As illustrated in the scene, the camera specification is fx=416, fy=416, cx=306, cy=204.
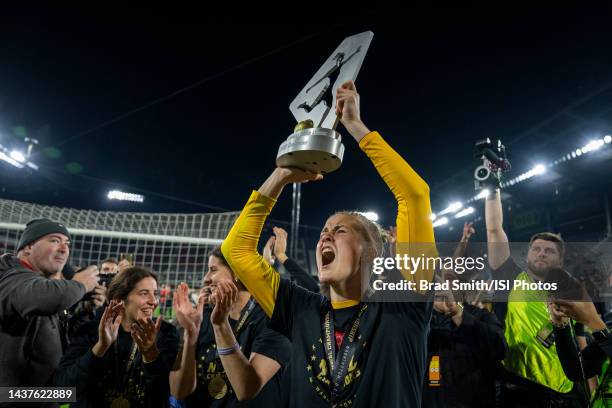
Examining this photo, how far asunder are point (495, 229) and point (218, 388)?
2663 mm

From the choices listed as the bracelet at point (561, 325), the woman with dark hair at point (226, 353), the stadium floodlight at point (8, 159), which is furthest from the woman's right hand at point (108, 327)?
the stadium floodlight at point (8, 159)

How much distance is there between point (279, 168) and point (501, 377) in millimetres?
3280

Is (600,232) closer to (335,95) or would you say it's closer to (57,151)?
(335,95)

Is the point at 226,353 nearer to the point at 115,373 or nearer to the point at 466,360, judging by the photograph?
the point at 115,373

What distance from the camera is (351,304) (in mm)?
1853

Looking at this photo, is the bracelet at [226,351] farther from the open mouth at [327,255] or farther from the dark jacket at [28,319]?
the dark jacket at [28,319]

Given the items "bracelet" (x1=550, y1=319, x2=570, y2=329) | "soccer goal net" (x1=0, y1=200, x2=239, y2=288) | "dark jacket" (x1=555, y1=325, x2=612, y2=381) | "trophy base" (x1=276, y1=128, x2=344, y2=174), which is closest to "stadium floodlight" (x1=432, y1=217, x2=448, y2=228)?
"soccer goal net" (x1=0, y1=200, x2=239, y2=288)

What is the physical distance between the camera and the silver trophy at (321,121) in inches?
68.7

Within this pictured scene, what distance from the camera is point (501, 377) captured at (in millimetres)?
3938

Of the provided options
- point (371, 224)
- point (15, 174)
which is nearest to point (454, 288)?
point (371, 224)

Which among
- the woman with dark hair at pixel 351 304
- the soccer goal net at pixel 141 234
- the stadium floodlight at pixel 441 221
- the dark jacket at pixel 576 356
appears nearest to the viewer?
the woman with dark hair at pixel 351 304

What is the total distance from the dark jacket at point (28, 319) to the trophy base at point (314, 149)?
7.56ft

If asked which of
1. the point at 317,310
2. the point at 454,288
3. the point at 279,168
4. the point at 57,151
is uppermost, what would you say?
the point at 57,151

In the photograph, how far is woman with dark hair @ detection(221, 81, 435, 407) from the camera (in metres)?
1.60
